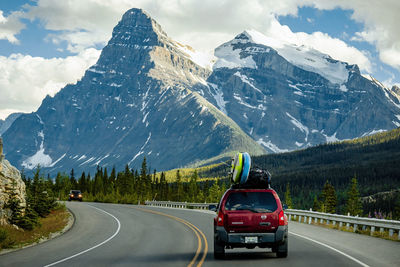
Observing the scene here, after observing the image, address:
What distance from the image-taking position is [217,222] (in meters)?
16.0

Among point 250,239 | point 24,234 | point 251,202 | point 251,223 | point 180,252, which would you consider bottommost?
point 24,234

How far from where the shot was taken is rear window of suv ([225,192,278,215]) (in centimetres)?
1582

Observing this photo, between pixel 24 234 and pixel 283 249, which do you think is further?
pixel 24 234

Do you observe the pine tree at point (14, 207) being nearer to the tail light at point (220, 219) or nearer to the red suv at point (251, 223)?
the red suv at point (251, 223)

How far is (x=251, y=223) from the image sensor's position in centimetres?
1555

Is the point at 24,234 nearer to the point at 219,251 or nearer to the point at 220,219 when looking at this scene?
the point at 219,251

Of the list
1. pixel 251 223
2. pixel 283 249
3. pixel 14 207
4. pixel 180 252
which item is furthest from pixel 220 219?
pixel 14 207

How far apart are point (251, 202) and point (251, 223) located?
2.60ft

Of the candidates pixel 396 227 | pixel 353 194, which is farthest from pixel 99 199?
pixel 396 227

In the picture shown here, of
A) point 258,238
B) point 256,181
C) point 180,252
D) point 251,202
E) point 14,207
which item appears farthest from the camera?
point 14,207

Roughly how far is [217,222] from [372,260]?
4695 millimetres

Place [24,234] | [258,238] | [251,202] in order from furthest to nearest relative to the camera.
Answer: [24,234] < [251,202] < [258,238]

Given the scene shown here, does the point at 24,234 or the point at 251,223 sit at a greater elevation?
the point at 251,223

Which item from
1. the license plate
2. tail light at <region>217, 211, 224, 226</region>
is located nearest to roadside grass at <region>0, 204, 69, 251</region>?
tail light at <region>217, 211, 224, 226</region>
